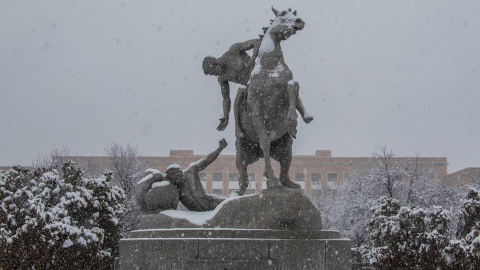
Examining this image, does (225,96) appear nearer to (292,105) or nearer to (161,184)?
(292,105)

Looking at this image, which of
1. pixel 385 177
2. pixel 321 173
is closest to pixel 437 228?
pixel 385 177

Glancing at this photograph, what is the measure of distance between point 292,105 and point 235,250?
226 centimetres

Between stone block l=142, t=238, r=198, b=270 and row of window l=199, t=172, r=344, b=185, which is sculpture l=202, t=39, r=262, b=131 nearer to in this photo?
stone block l=142, t=238, r=198, b=270

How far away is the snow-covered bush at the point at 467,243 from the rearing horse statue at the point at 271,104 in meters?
6.65

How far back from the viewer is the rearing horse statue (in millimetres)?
7770

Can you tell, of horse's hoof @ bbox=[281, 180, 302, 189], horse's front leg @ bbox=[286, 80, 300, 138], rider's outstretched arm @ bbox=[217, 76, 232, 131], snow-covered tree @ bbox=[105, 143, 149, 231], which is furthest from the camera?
snow-covered tree @ bbox=[105, 143, 149, 231]

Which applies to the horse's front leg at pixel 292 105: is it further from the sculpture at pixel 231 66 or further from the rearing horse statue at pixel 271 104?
the sculpture at pixel 231 66

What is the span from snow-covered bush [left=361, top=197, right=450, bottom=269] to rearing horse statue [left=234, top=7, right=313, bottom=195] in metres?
8.99

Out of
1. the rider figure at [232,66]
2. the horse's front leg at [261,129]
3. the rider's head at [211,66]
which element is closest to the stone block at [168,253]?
the horse's front leg at [261,129]

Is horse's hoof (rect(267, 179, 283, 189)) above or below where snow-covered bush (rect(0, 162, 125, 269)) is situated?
above

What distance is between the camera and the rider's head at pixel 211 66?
28.6 feet

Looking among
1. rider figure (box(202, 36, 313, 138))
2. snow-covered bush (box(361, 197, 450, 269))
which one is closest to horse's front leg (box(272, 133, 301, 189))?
rider figure (box(202, 36, 313, 138))

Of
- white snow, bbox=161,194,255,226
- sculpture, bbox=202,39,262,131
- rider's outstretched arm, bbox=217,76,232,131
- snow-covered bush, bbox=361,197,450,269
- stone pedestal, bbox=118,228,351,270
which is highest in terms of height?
sculpture, bbox=202,39,262,131

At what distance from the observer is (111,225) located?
15.3 m
